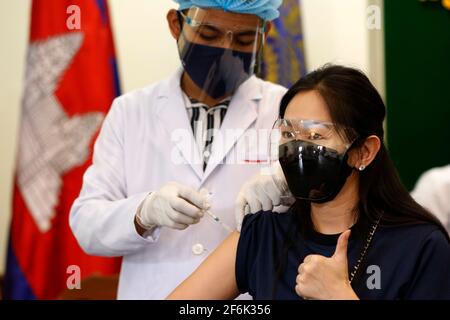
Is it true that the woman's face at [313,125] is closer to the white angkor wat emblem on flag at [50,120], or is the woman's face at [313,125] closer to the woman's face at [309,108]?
the woman's face at [309,108]

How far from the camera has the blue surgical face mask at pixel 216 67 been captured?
1.74 metres

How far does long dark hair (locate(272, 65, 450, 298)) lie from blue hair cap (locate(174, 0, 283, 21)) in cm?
24

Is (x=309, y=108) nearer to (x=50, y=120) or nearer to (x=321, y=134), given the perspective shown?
(x=321, y=134)

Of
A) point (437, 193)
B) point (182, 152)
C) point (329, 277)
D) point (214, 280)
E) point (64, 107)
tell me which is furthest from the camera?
point (437, 193)

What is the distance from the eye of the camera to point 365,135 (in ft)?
5.17

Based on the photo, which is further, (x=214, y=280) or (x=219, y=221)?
(x=219, y=221)

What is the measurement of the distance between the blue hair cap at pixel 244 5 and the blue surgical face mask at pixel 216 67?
11 centimetres

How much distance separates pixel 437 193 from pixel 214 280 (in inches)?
39.9

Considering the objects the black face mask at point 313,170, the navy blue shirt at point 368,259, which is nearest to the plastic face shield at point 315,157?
the black face mask at point 313,170

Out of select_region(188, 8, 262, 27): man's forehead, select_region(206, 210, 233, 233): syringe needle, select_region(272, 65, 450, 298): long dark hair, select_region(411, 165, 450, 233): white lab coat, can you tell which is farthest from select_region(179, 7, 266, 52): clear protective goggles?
select_region(411, 165, 450, 233): white lab coat

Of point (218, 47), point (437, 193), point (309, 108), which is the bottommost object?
point (437, 193)

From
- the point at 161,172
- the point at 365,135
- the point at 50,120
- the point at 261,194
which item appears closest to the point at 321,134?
Result: the point at 365,135

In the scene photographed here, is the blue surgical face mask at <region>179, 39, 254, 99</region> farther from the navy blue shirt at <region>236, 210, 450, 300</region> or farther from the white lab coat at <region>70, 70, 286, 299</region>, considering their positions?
the navy blue shirt at <region>236, 210, 450, 300</region>
